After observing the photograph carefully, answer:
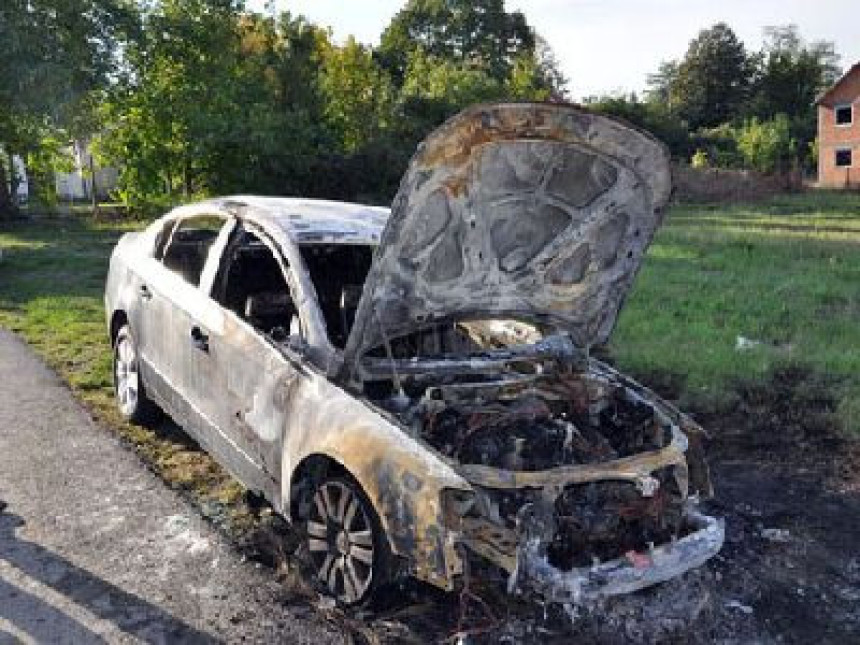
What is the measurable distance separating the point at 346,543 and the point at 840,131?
156 feet

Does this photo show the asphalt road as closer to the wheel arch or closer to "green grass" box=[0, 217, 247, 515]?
"green grass" box=[0, 217, 247, 515]

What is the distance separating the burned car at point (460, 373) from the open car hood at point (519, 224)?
11 millimetres

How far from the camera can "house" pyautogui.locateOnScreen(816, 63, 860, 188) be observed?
1741 inches

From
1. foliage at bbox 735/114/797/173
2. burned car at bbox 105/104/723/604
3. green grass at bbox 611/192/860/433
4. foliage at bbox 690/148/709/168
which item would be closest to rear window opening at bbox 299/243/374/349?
burned car at bbox 105/104/723/604

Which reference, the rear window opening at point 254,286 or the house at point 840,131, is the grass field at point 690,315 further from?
the house at point 840,131

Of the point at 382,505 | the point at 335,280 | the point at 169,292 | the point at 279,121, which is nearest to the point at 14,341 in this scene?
the point at 169,292

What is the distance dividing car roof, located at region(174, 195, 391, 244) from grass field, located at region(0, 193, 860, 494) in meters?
1.61

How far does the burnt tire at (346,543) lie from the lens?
12.4ft

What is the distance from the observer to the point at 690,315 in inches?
391

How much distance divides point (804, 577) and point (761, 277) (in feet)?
28.2

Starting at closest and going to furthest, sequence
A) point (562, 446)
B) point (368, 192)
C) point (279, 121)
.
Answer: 1. point (562, 446)
2. point (279, 121)
3. point (368, 192)

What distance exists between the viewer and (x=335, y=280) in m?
5.08

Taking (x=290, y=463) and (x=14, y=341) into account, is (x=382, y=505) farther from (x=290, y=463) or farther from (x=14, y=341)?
(x=14, y=341)

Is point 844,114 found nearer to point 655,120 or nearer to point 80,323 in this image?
point 655,120
